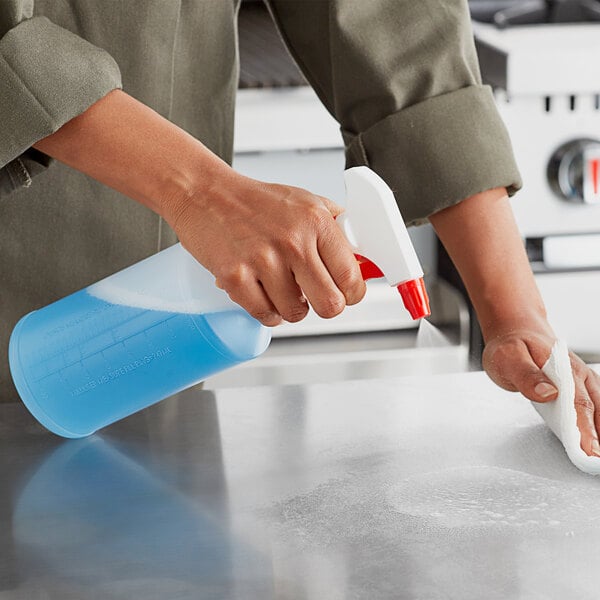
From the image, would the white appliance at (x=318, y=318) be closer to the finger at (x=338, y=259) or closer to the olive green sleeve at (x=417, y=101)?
the olive green sleeve at (x=417, y=101)

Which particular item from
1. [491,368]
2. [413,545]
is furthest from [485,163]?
[413,545]

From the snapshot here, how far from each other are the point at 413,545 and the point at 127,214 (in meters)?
0.58

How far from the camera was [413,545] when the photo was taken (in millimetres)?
664

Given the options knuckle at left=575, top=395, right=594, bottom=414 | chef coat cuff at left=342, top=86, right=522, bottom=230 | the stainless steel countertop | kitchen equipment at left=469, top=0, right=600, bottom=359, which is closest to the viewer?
the stainless steel countertop

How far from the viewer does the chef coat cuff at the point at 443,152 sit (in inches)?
38.5

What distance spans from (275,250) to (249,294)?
0.04 metres

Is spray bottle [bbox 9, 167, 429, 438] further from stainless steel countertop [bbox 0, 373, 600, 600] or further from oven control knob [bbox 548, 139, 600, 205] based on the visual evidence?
oven control knob [bbox 548, 139, 600, 205]

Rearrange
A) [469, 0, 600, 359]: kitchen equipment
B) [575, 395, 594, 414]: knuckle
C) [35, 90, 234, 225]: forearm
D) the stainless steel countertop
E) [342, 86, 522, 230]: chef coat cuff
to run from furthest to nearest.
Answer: [469, 0, 600, 359]: kitchen equipment → [342, 86, 522, 230]: chef coat cuff → [575, 395, 594, 414]: knuckle → [35, 90, 234, 225]: forearm → the stainless steel countertop

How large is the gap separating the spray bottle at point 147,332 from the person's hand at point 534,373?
0.64ft

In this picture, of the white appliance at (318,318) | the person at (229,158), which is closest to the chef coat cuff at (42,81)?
the person at (229,158)

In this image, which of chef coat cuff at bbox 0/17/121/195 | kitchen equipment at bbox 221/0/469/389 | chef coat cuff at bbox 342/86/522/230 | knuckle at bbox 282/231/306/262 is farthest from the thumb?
kitchen equipment at bbox 221/0/469/389

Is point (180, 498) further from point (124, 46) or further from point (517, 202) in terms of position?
point (517, 202)

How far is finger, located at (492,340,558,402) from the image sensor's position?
Answer: 33.4 inches

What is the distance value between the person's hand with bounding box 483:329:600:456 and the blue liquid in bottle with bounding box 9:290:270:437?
24 centimetres
